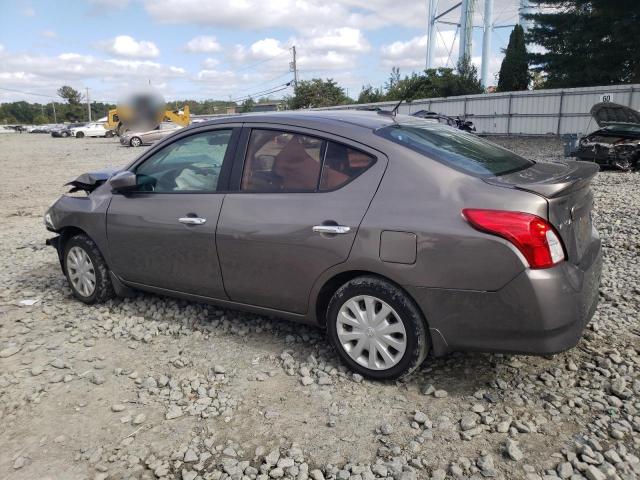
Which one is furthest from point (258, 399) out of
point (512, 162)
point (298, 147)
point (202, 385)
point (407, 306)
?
point (512, 162)

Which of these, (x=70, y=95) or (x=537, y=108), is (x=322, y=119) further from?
(x=70, y=95)

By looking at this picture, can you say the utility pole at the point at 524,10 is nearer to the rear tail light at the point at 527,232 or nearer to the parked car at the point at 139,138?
the parked car at the point at 139,138

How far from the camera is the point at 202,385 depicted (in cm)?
338

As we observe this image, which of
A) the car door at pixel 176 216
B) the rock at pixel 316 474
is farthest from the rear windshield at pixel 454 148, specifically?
the rock at pixel 316 474

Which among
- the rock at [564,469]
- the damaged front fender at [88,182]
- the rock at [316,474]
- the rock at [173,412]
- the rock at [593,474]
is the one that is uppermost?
the damaged front fender at [88,182]

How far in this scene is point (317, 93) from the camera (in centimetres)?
5559

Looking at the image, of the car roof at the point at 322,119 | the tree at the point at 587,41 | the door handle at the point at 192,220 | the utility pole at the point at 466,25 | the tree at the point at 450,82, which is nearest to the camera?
the car roof at the point at 322,119

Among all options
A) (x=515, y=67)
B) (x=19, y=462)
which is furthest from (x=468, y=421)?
(x=515, y=67)

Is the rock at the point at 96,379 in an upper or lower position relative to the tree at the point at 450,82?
lower

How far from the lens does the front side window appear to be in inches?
155

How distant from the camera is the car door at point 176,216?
383cm

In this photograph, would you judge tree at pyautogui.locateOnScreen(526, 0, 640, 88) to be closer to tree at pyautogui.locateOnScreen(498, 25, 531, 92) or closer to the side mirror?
tree at pyautogui.locateOnScreen(498, 25, 531, 92)

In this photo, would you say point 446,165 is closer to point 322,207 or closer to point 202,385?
point 322,207

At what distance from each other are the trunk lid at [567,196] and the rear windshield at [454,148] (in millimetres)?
134
